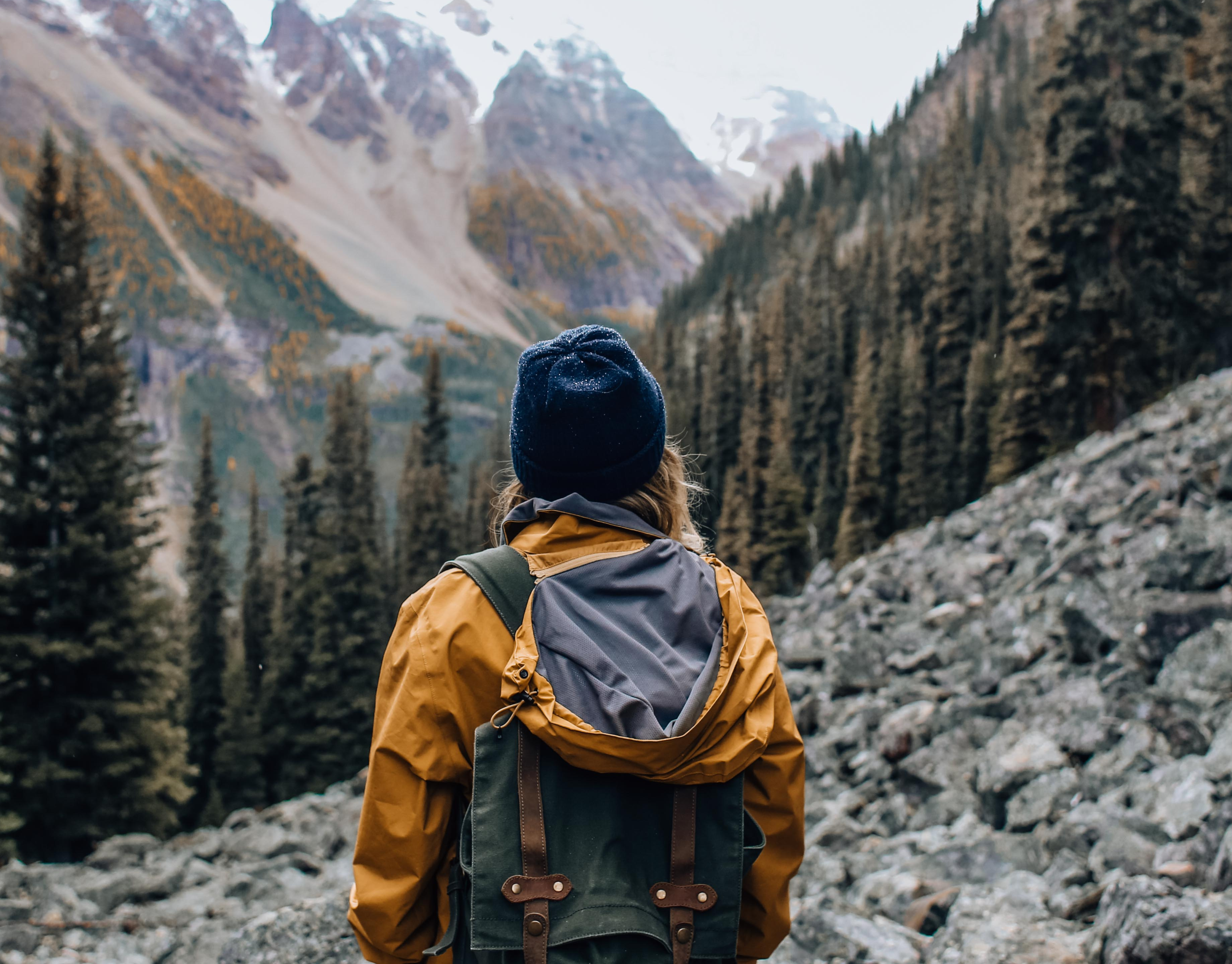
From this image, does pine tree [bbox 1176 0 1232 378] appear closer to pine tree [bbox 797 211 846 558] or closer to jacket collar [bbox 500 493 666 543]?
pine tree [bbox 797 211 846 558]

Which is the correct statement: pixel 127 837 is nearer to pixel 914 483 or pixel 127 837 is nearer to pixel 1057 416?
pixel 1057 416

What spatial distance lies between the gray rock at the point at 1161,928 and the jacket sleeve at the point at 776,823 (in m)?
2.11

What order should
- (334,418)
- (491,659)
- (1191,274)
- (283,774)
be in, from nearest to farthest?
1. (491,659)
2. (1191,274)
3. (283,774)
4. (334,418)

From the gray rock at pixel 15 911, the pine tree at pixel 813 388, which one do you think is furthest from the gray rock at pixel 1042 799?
the pine tree at pixel 813 388

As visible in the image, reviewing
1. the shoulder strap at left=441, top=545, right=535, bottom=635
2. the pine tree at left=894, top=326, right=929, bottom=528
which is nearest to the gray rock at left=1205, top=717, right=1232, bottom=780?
the shoulder strap at left=441, top=545, right=535, bottom=635

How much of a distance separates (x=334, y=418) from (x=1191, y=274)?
3344 cm

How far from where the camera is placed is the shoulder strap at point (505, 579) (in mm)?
2104

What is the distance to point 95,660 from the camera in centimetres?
1656

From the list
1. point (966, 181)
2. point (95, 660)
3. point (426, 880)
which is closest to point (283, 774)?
point (95, 660)

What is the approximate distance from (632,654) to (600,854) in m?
0.46

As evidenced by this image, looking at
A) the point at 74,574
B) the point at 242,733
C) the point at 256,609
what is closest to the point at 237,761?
the point at 242,733

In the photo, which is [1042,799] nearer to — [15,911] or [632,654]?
[632,654]

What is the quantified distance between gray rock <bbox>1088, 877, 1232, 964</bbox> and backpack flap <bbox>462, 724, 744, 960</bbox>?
2.44m

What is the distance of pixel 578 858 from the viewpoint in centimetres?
204
